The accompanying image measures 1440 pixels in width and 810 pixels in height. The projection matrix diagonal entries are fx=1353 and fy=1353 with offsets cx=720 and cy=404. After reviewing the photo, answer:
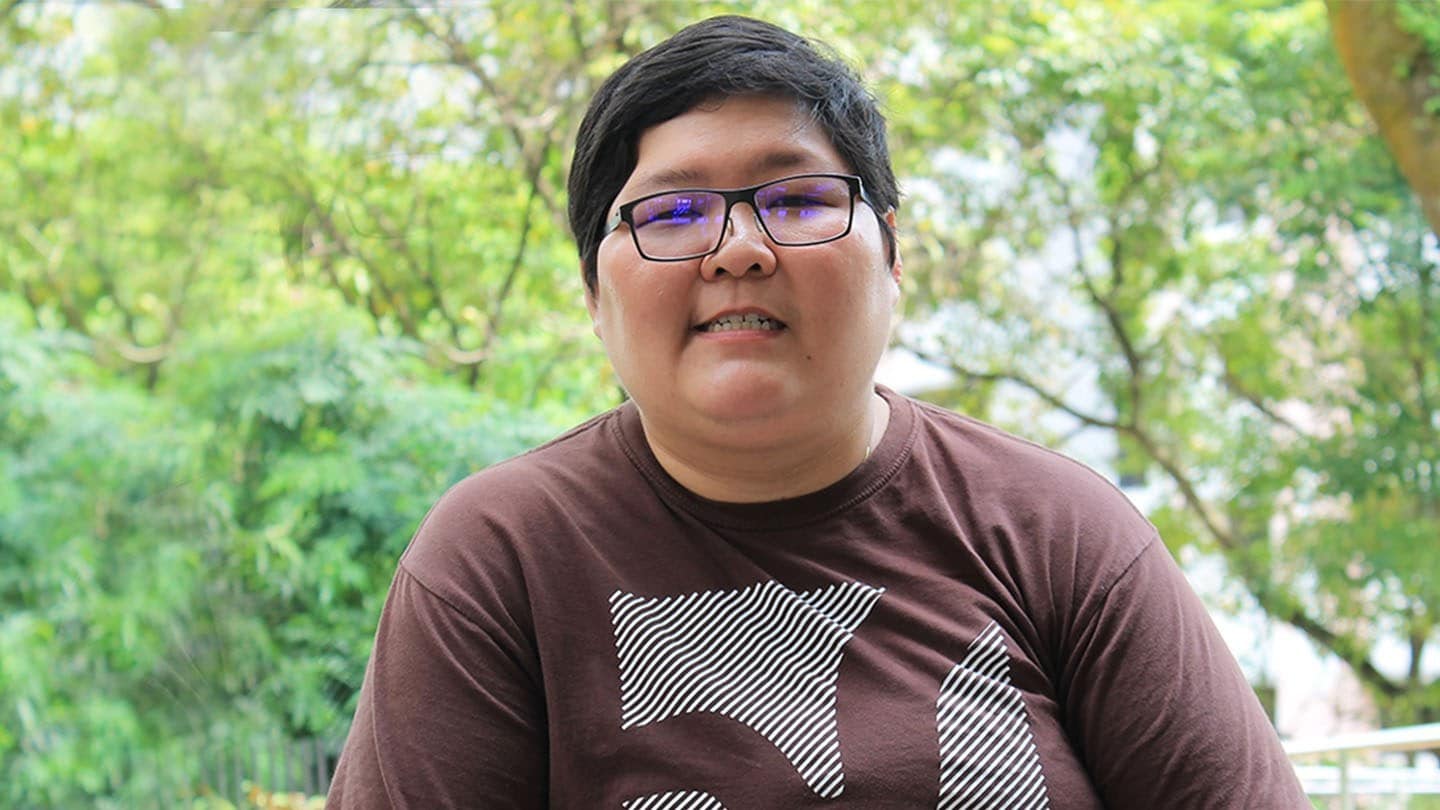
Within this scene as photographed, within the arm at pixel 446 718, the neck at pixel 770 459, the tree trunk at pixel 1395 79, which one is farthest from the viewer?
the tree trunk at pixel 1395 79

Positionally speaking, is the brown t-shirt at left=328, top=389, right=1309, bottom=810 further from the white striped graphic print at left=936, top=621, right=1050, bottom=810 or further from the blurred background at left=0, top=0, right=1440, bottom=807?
the blurred background at left=0, top=0, right=1440, bottom=807

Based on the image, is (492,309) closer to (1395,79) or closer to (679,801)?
(1395,79)

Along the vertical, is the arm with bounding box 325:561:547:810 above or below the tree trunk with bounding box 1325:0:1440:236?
below

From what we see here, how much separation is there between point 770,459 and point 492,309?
290 centimetres

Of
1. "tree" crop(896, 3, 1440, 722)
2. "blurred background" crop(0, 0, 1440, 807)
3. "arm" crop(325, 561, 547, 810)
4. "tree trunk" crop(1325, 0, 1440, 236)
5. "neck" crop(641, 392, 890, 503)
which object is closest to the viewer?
"arm" crop(325, 561, 547, 810)

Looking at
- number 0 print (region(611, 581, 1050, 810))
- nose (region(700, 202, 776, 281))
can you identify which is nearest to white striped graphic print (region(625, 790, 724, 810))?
number 0 print (region(611, 581, 1050, 810))

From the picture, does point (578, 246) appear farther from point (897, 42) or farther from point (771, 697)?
point (897, 42)

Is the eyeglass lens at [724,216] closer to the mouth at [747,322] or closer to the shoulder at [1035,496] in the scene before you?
the mouth at [747,322]

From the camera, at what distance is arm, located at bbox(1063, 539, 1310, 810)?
1.07m

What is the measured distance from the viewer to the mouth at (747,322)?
3.64ft

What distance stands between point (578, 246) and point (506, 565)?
1.03ft

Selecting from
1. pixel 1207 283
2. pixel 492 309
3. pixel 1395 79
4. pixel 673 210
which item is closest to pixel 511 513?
pixel 673 210

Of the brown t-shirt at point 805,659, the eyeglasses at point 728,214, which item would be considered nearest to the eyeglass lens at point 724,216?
the eyeglasses at point 728,214

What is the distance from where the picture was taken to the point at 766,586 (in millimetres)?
1166
